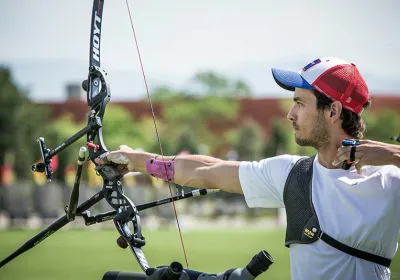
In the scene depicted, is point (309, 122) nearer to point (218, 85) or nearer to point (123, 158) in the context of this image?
point (123, 158)

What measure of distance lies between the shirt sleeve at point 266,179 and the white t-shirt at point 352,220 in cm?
18

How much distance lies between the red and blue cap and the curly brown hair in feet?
0.10

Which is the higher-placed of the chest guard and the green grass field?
the chest guard

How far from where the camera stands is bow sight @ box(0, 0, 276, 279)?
4559 mm

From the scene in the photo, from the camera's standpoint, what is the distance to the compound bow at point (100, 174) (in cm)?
455

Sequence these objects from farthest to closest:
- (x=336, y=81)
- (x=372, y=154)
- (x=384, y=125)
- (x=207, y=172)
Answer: (x=384, y=125)
(x=207, y=172)
(x=336, y=81)
(x=372, y=154)

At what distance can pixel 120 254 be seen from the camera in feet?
58.6

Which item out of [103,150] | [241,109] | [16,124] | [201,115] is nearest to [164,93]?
[201,115]

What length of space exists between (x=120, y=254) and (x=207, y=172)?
13883 millimetres

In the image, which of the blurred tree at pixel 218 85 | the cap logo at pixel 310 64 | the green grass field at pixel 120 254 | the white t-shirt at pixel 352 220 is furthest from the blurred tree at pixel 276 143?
the white t-shirt at pixel 352 220

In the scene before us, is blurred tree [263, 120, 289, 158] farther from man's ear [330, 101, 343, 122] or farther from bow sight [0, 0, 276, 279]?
man's ear [330, 101, 343, 122]

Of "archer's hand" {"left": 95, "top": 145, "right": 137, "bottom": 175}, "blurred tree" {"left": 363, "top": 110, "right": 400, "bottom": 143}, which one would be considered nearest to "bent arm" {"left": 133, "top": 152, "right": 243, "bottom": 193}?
"archer's hand" {"left": 95, "top": 145, "right": 137, "bottom": 175}

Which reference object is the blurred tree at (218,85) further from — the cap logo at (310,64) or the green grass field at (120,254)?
the cap logo at (310,64)

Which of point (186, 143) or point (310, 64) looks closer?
point (310, 64)
